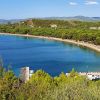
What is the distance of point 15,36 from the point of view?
83.8 m

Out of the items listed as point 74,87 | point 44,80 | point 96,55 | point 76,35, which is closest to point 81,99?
point 74,87

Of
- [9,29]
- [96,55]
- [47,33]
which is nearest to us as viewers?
[96,55]

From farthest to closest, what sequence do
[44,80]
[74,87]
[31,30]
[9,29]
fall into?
[9,29] → [31,30] → [44,80] → [74,87]

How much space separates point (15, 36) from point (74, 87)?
76209 mm

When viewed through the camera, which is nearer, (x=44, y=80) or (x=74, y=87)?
(x=74, y=87)

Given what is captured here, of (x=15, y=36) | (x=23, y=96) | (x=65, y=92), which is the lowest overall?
(x=15, y=36)

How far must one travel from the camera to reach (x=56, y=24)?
106 meters

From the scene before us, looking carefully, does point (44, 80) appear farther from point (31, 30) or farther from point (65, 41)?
point (31, 30)

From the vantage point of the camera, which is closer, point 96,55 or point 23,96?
point 23,96

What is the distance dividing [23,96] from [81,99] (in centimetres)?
227

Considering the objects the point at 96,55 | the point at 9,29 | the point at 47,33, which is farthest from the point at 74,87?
the point at 9,29

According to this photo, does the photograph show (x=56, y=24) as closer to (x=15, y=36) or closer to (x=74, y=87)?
(x=15, y=36)

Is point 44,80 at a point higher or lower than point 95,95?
lower

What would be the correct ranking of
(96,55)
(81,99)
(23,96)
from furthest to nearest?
1. (96,55)
2. (23,96)
3. (81,99)
